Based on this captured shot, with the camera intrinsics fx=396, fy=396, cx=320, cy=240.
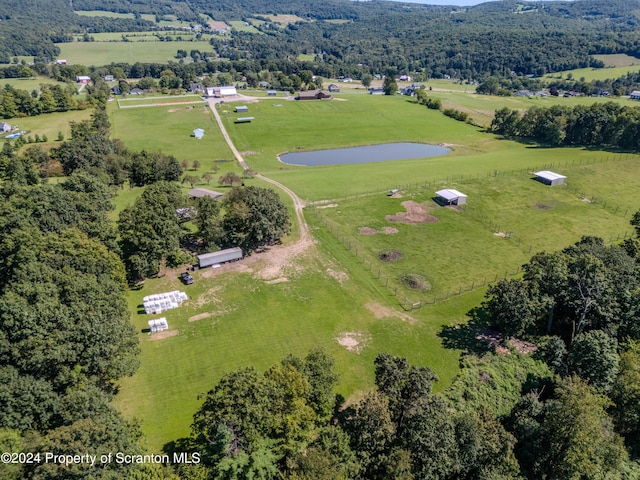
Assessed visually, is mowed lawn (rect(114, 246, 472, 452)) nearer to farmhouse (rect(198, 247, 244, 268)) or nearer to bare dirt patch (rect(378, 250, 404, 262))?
farmhouse (rect(198, 247, 244, 268))

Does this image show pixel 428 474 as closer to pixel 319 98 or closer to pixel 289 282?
pixel 289 282

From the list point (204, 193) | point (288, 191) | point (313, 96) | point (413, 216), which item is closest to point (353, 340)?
point (413, 216)

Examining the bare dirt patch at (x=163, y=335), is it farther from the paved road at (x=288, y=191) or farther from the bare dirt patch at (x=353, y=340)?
the paved road at (x=288, y=191)

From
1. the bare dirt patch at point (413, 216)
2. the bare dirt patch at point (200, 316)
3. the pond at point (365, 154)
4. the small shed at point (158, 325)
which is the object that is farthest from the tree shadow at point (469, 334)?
the pond at point (365, 154)

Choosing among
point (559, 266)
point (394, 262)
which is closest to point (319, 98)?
point (394, 262)

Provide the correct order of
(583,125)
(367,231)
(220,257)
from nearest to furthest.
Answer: (220,257) < (367,231) < (583,125)

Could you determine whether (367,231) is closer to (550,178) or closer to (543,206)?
(543,206)

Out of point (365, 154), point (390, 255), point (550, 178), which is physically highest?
point (550, 178)
